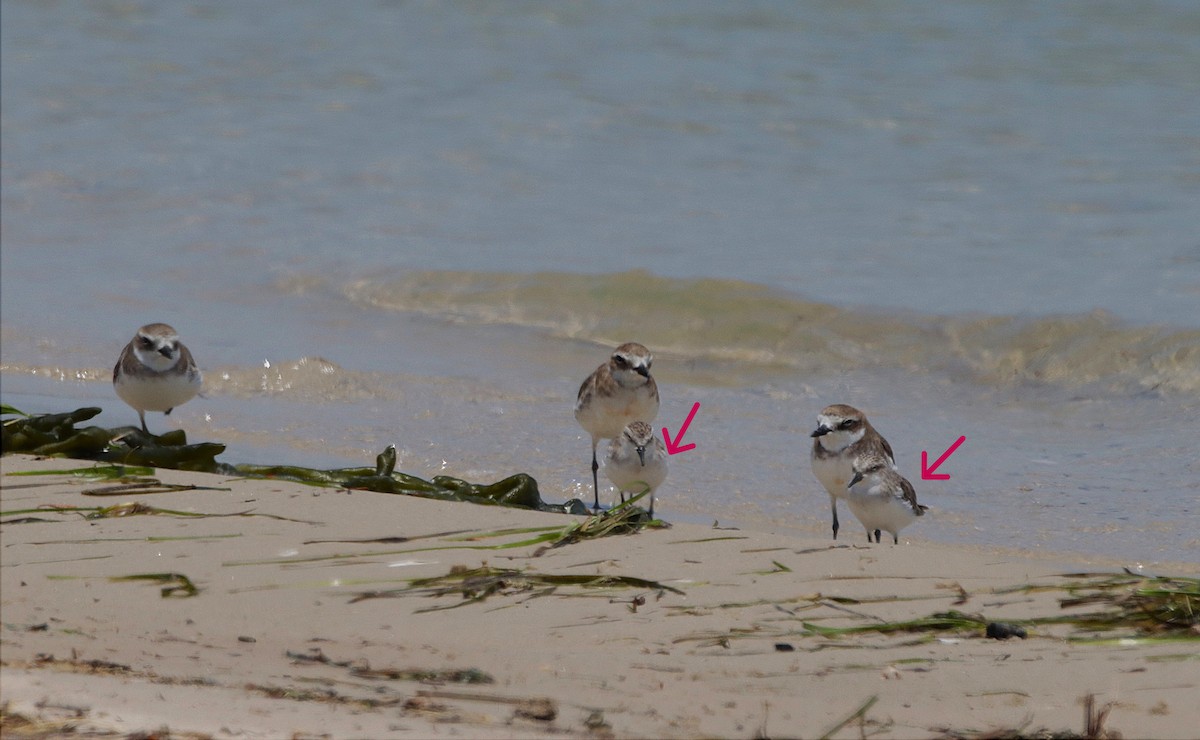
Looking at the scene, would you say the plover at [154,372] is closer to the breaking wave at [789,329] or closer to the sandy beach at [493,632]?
the sandy beach at [493,632]

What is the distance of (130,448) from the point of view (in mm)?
6785

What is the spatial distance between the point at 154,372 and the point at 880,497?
375 centimetres

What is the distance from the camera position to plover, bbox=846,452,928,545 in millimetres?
6730

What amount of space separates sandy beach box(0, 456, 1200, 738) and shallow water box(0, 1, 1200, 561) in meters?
2.31

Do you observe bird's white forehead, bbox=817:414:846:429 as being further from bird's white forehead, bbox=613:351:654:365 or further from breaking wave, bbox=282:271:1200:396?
breaking wave, bbox=282:271:1200:396

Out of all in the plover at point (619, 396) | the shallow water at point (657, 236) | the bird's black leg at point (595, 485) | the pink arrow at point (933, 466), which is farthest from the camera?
the shallow water at point (657, 236)

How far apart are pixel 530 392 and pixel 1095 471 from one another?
3.81m

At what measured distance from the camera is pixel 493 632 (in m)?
4.66

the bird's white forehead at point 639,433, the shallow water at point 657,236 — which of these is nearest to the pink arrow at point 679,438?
the shallow water at point 657,236

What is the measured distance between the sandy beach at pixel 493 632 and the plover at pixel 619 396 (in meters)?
2.15

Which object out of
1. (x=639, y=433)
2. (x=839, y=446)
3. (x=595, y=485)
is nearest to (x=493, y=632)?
(x=639, y=433)

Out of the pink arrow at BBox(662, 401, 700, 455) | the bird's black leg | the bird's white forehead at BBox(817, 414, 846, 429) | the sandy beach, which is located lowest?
the sandy beach

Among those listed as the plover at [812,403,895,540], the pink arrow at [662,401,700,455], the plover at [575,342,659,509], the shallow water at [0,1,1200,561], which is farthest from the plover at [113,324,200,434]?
the plover at [812,403,895,540]

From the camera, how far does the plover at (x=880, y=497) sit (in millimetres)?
6730
